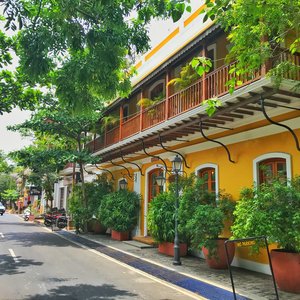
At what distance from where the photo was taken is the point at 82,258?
39.0 feet

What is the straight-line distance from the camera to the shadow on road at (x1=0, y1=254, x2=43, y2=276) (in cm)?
935

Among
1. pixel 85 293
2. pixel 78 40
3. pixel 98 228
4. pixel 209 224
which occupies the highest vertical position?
pixel 78 40

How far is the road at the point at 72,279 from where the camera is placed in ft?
23.9

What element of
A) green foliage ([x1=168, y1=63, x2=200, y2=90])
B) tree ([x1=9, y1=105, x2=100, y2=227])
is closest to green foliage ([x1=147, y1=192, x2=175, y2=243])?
green foliage ([x1=168, y1=63, x2=200, y2=90])

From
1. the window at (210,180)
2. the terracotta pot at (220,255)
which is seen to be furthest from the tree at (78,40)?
the window at (210,180)

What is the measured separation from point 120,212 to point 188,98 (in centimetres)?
670

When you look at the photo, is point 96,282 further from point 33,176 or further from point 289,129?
point 33,176

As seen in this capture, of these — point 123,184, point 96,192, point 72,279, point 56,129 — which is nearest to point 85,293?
point 72,279

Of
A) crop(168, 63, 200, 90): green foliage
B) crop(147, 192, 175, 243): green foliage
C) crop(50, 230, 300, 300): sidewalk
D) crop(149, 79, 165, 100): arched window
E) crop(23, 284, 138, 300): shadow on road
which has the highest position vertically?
crop(149, 79, 165, 100): arched window

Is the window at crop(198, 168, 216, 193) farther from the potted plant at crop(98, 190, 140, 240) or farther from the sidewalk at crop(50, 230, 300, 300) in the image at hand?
the potted plant at crop(98, 190, 140, 240)

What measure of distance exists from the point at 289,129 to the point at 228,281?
12.7ft

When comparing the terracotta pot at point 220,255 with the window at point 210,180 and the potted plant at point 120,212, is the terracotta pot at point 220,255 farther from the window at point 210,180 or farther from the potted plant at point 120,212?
the potted plant at point 120,212

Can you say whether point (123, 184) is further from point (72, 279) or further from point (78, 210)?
point (72, 279)

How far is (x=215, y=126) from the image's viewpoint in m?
11.2
